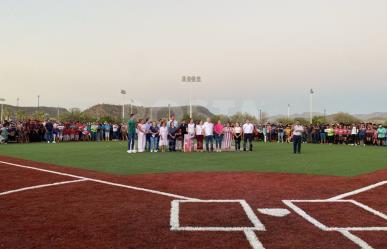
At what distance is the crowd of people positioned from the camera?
23.4 metres

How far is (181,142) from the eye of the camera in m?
24.8

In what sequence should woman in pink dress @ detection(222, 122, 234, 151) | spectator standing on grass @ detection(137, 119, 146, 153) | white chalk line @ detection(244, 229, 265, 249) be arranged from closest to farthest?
white chalk line @ detection(244, 229, 265, 249) → spectator standing on grass @ detection(137, 119, 146, 153) → woman in pink dress @ detection(222, 122, 234, 151)

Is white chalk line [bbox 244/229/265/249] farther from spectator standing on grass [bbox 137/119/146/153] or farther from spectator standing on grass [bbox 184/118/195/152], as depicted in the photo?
spectator standing on grass [bbox 184/118/195/152]

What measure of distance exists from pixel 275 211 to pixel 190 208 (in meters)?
1.69

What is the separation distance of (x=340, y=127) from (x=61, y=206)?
30856mm

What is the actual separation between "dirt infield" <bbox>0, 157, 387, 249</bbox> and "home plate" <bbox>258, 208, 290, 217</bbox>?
0.01 meters

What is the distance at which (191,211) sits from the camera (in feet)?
27.0

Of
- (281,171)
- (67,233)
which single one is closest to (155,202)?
(67,233)

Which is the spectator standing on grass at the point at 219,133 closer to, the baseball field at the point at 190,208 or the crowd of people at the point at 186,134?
the crowd of people at the point at 186,134

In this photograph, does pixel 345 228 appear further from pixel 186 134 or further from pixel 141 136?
pixel 186 134

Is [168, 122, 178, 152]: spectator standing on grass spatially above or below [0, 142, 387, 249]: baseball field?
above

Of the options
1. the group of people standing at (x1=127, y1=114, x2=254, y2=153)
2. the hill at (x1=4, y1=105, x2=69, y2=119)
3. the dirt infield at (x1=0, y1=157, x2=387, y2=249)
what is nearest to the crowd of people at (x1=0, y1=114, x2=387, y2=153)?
the group of people standing at (x1=127, y1=114, x2=254, y2=153)

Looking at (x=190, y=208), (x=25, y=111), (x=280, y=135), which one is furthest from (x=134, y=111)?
(x=190, y=208)

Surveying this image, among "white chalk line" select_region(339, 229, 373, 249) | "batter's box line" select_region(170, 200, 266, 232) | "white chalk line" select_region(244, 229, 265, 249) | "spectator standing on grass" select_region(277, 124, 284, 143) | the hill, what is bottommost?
"white chalk line" select_region(339, 229, 373, 249)
